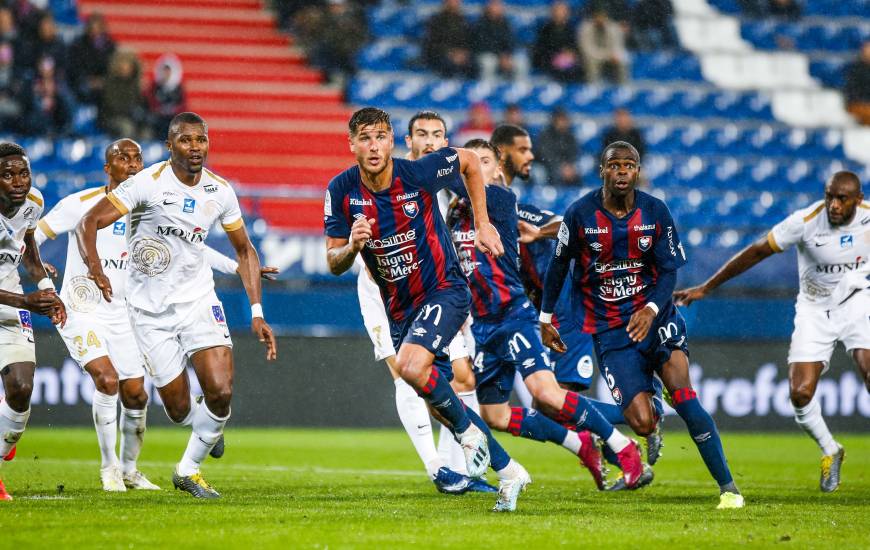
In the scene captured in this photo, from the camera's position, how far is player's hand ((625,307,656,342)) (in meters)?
8.38

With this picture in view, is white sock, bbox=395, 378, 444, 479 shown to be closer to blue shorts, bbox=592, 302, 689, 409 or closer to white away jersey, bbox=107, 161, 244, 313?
blue shorts, bbox=592, 302, 689, 409

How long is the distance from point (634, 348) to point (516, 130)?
249 cm

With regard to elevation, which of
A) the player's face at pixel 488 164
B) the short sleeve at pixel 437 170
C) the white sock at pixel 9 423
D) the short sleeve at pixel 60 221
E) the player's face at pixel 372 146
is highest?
the player's face at pixel 372 146

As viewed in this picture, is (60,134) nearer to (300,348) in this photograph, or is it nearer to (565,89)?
(300,348)

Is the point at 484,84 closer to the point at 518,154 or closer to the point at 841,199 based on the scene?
the point at 518,154

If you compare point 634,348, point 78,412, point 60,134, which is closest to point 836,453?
point 634,348

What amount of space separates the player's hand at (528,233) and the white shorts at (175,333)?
2460 millimetres

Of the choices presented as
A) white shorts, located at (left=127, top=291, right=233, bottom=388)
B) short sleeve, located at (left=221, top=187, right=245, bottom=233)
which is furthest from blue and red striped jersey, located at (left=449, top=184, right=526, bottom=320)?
white shorts, located at (left=127, top=291, right=233, bottom=388)

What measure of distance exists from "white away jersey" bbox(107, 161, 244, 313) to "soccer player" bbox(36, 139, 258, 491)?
37 centimetres

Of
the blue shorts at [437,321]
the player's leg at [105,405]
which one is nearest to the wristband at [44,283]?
the player's leg at [105,405]

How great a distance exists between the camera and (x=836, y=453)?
9734 millimetres

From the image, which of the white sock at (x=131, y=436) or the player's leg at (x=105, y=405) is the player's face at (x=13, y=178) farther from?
the white sock at (x=131, y=436)

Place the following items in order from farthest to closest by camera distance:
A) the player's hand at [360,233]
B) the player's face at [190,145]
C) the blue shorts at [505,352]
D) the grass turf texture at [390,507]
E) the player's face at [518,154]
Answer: the player's face at [518,154] < the blue shorts at [505,352] < the player's face at [190,145] < the player's hand at [360,233] < the grass turf texture at [390,507]

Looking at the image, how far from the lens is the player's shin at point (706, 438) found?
8289mm
